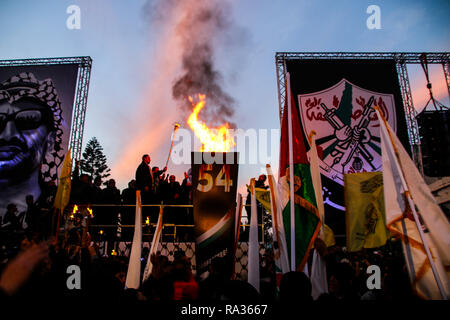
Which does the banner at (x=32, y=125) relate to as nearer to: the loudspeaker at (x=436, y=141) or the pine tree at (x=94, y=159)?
the loudspeaker at (x=436, y=141)

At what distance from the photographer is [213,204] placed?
20.9 feet

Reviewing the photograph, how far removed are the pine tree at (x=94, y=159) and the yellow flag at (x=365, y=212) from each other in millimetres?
52400

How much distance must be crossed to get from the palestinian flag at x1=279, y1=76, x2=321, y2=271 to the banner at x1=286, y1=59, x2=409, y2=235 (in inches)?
358

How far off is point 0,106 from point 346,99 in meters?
16.9

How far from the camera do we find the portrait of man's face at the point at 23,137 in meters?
Answer: 14.2

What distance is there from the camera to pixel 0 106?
1517cm

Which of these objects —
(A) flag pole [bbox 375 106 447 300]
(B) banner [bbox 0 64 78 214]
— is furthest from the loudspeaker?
(B) banner [bbox 0 64 78 214]

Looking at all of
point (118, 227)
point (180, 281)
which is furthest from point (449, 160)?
point (118, 227)

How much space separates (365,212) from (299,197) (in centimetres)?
330

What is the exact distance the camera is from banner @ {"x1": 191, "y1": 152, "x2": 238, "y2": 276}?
614 centimetres

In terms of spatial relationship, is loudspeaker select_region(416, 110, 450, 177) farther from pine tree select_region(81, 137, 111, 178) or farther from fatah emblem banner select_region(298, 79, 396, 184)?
pine tree select_region(81, 137, 111, 178)

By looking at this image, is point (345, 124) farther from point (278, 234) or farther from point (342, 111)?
point (278, 234)

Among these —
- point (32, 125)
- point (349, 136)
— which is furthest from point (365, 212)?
point (32, 125)
